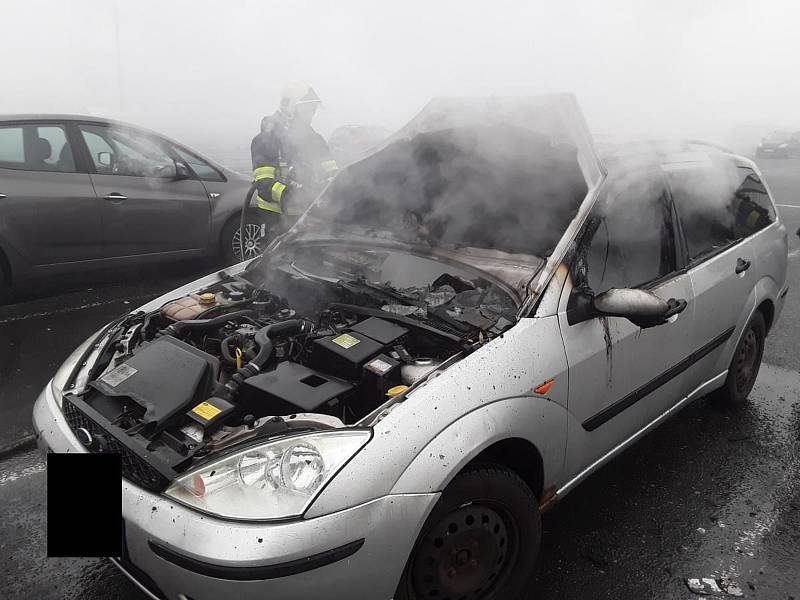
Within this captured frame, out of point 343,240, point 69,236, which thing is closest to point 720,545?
point 343,240

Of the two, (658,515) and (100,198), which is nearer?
(658,515)

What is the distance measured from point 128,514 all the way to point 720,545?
2299 mm

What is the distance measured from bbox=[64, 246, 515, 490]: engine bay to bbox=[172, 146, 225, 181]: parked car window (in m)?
3.30

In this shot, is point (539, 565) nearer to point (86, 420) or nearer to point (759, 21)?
point (86, 420)

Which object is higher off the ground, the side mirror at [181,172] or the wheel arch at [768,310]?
the side mirror at [181,172]

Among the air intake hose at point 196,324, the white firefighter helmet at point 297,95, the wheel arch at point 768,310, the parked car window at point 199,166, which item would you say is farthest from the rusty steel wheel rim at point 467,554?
the parked car window at point 199,166

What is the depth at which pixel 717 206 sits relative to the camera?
3197 mm

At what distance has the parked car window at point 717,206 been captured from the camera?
296cm

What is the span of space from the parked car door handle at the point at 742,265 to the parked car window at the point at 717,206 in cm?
10

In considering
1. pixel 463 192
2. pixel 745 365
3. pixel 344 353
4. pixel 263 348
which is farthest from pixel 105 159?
pixel 745 365

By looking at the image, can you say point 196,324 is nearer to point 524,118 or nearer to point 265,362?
point 265,362

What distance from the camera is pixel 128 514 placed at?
5.84ft

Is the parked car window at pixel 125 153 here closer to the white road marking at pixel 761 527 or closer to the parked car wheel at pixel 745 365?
the parked car wheel at pixel 745 365

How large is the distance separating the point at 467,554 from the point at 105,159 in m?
4.74
